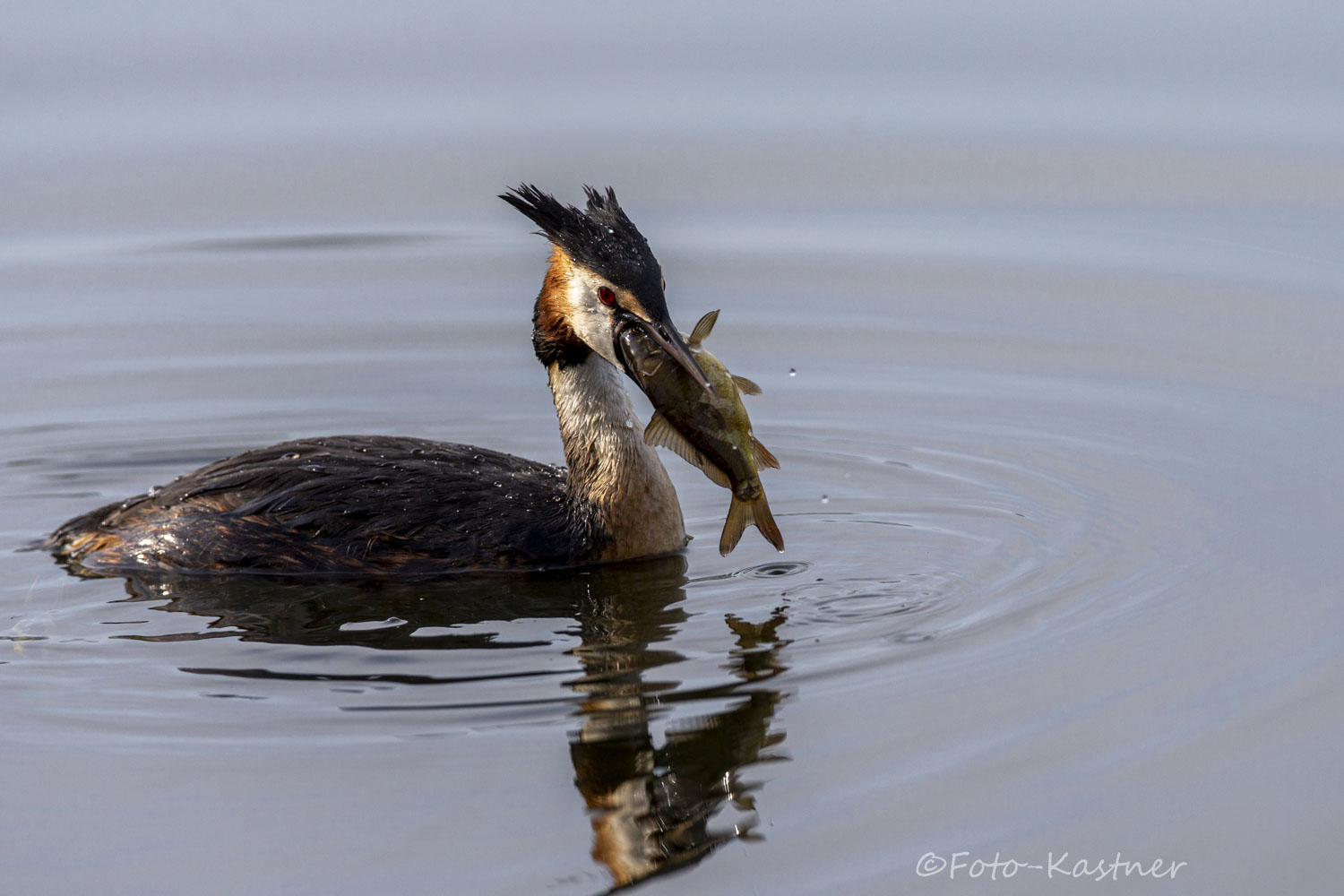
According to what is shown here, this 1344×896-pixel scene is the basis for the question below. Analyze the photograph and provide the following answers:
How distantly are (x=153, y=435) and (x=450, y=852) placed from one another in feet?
17.7

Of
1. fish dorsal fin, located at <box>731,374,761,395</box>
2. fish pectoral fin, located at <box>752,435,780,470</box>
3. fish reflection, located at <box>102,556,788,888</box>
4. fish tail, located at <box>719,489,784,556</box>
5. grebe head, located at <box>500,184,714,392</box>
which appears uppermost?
grebe head, located at <box>500,184,714,392</box>

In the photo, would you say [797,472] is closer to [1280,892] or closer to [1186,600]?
[1186,600]

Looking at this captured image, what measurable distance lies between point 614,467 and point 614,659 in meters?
1.45

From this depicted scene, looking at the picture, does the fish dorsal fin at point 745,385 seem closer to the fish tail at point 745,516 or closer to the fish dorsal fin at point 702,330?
the fish dorsal fin at point 702,330

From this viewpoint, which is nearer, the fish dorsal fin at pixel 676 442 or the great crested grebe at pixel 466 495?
the fish dorsal fin at pixel 676 442

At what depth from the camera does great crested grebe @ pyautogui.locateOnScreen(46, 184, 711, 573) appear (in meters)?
8.81

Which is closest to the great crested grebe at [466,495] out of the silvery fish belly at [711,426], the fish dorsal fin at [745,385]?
the silvery fish belly at [711,426]

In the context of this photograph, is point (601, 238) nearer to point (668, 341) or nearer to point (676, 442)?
point (668, 341)

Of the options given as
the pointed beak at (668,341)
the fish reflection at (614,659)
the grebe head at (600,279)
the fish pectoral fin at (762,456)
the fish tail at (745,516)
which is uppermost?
the grebe head at (600,279)

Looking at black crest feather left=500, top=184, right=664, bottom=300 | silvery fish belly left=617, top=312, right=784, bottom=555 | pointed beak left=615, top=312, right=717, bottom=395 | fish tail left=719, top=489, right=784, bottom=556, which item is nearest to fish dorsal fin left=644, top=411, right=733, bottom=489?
silvery fish belly left=617, top=312, right=784, bottom=555

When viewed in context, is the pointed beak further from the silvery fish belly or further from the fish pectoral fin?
the fish pectoral fin

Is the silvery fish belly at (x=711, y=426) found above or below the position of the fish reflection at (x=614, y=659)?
above

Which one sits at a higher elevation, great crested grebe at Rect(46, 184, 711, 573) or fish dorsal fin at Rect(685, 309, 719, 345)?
fish dorsal fin at Rect(685, 309, 719, 345)

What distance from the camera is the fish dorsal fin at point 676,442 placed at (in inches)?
329
